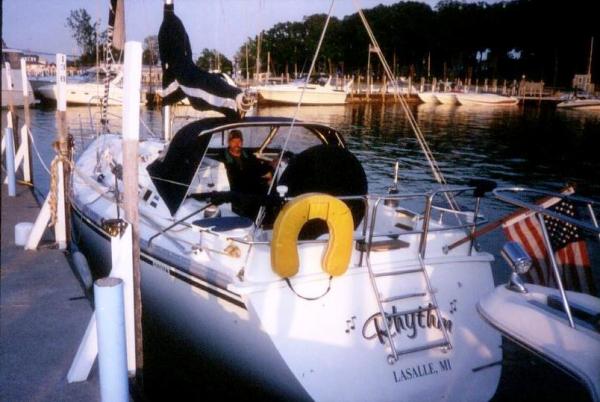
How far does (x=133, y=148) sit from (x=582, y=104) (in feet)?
202

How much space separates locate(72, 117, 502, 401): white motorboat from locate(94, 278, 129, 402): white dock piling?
689 mm

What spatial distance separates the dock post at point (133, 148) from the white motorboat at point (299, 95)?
44.9 m

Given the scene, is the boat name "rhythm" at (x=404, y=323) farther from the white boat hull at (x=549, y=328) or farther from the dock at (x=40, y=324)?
the dock at (x=40, y=324)

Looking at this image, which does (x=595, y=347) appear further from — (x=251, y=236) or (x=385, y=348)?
(x=251, y=236)

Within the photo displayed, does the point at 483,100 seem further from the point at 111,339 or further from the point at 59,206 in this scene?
the point at 111,339

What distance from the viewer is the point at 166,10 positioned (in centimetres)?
744

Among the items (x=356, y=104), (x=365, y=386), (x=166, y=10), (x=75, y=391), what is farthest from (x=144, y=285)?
Result: (x=356, y=104)

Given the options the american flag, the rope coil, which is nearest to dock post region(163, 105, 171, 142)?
the rope coil

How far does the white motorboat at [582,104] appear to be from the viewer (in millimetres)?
Answer: 55500

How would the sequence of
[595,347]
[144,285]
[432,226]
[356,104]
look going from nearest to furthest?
[595,347] → [432,226] → [144,285] → [356,104]

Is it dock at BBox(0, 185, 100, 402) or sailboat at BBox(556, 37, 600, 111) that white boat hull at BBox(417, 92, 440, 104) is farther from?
dock at BBox(0, 185, 100, 402)

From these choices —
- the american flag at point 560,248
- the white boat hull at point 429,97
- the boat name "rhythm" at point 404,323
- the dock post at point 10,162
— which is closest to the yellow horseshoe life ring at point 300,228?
the boat name "rhythm" at point 404,323

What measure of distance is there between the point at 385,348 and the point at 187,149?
3.01 meters

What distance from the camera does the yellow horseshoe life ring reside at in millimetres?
4277
